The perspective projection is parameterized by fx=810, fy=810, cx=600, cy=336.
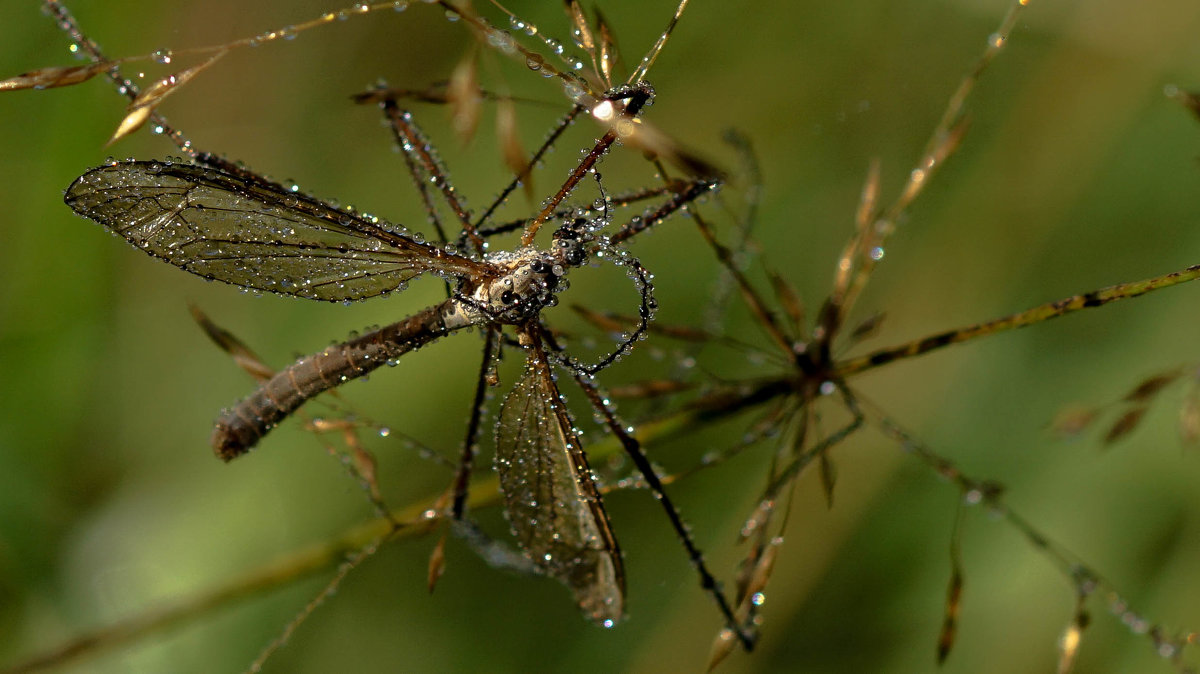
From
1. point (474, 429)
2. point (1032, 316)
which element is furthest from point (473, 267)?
point (1032, 316)

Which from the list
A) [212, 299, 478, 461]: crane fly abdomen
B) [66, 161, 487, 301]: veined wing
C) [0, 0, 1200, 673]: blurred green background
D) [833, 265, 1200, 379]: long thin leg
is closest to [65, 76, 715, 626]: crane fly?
[66, 161, 487, 301]: veined wing

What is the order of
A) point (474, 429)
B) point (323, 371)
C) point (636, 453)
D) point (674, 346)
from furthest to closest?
point (674, 346)
point (323, 371)
point (474, 429)
point (636, 453)

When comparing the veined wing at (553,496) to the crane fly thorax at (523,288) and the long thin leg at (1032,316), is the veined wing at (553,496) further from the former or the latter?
the long thin leg at (1032,316)

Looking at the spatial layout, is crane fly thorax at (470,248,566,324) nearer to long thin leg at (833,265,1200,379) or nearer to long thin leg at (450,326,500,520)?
long thin leg at (450,326,500,520)

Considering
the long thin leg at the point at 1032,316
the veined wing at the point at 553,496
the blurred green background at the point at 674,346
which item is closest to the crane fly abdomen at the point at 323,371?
the veined wing at the point at 553,496

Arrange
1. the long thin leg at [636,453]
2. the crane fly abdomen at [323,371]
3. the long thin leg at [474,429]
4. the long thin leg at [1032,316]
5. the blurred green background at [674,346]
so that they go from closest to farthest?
1. the long thin leg at [1032,316]
2. the long thin leg at [636,453]
3. the long thin leg at [474,429]
4. the crane fly abdomen at [323,371]
5. the blurred green background at [674,346]

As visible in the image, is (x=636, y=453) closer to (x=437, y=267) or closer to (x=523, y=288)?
(x=523, y=288)
